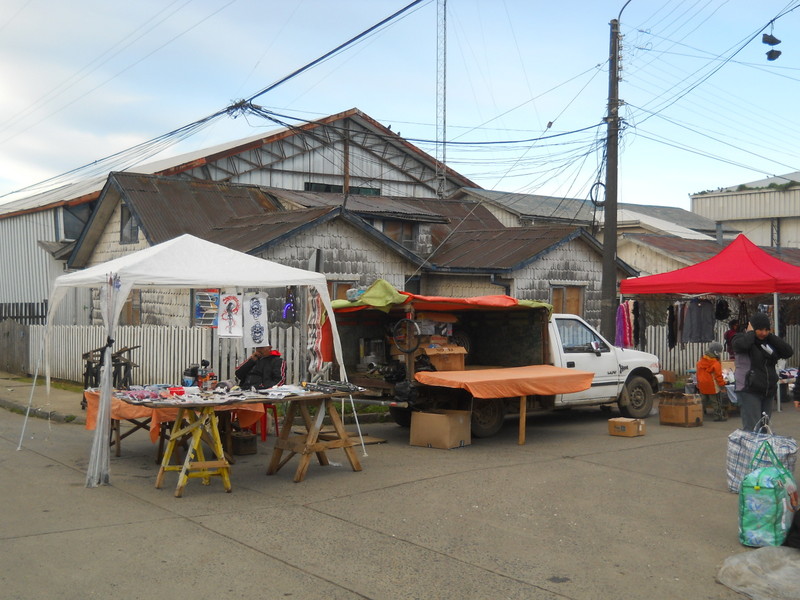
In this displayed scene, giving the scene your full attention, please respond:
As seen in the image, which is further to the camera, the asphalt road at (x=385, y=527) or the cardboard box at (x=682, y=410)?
the cardboard box at (x=682, y=410)

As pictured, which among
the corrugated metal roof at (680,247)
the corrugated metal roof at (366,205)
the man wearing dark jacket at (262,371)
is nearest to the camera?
the man wearing dark jacket at (262,371)

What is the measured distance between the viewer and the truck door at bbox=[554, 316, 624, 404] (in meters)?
13.9

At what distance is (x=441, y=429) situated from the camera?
11781 mm

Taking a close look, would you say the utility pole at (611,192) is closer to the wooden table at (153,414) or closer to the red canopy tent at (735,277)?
the red canopy tent at (735,277)

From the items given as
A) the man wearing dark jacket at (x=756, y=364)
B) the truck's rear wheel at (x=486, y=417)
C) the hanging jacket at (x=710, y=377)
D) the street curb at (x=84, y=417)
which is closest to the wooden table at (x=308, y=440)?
the truck's rear wheel at (x=486, y=417)

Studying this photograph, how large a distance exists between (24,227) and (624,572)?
93.7ft

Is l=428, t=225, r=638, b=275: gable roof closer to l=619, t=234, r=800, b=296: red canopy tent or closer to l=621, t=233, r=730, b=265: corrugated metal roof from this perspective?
l=621, t=233, r=730, b=265: corrugated metal roof

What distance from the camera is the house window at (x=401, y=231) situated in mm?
25344

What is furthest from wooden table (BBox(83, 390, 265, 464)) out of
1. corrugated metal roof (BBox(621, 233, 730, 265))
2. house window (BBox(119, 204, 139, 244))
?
corrugated metal roof (BBox(621, 233, 730, 265))

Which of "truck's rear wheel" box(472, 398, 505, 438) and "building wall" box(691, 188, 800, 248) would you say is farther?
"building wall" box(691, 188, 800, 248)

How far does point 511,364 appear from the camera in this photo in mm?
14039

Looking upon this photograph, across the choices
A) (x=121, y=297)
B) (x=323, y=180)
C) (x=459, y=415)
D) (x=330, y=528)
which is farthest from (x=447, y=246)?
(x=330, y=528)

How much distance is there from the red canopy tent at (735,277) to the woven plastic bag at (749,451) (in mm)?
6508

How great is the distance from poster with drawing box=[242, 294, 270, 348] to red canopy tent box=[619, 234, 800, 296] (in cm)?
788
